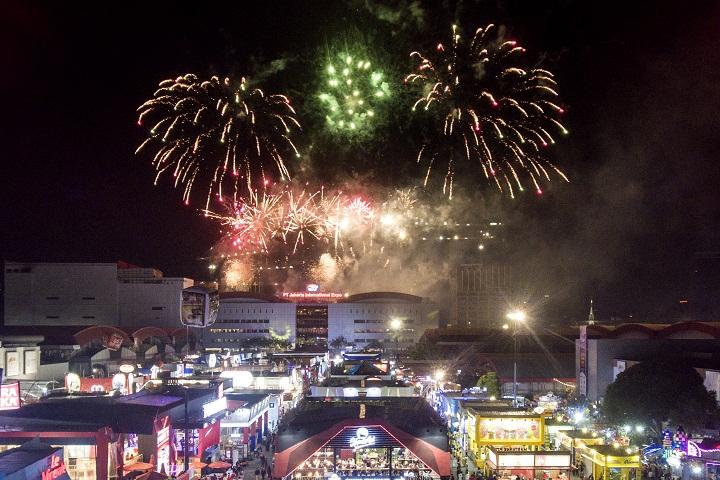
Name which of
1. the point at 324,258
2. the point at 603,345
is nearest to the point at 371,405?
the point at 603,345

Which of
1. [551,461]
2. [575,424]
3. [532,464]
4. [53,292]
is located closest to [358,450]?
[532,464]

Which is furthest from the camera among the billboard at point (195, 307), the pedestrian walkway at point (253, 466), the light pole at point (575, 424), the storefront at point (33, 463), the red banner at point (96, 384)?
the red banner at point (96, 384)

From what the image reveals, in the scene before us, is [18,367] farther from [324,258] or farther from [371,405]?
[324,258]

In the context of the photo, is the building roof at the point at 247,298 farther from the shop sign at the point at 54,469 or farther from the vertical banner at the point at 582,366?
the shop sign at the point at 54,469

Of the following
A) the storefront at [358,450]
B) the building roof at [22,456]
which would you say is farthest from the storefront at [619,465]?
the building roof at [22,456]

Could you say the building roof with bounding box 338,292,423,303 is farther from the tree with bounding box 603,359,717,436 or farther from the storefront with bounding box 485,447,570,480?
the storefront with bounding box 485,447,570,480

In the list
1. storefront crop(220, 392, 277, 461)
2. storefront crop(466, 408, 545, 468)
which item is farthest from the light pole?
storefront crop(220, 392, 277, 461)
